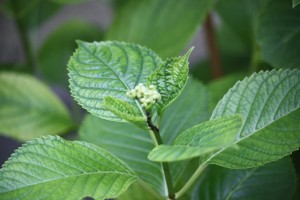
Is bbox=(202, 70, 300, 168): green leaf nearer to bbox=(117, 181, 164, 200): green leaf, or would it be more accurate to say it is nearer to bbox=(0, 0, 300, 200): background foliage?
bbox=(0, 0, 300, 200): background foliage

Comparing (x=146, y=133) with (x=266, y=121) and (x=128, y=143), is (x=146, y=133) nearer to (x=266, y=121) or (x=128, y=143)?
(x=128, y=143)

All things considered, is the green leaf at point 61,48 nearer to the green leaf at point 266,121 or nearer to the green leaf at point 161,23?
the green leaf at point 161,23

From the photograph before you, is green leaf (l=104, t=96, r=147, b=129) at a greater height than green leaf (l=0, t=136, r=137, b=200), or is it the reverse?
green leaf (l=104, t=96, r=147, b=129)

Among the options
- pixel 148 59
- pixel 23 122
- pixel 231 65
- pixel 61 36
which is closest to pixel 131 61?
pixel 148 59

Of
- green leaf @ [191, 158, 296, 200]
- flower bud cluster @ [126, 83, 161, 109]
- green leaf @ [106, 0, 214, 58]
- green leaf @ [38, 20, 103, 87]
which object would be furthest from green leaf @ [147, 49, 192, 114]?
green leaf @ [38, 20, 103, 87]

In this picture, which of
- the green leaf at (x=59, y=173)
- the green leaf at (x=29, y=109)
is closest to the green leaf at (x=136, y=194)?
the green leaf at (x=59, y=173)

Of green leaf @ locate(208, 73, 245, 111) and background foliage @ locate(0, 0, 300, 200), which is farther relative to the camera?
green leaf @ locate(208, 73, 245, 111)

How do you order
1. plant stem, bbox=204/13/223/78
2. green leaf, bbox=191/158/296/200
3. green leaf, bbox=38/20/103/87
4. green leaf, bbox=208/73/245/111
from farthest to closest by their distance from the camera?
1. green leaf, bbox=38/20/103/87
2. plant stem, bbox=204/13/223/78
3. green leaf, bbox=208/73/245/111
4. green leaf, bbox=191/158/296/200
